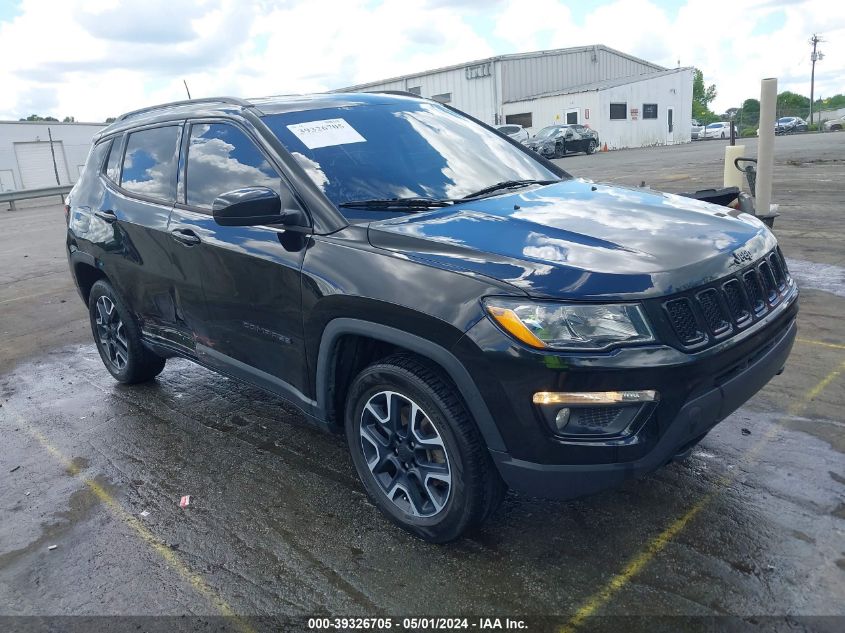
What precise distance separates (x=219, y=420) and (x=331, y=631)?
7.25 ft

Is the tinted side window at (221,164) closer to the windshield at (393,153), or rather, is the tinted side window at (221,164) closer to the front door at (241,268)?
the front door at (241,268)

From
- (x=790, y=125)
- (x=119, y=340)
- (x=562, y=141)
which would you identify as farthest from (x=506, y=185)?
(x=790, y=125)

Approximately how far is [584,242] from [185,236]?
2273mm

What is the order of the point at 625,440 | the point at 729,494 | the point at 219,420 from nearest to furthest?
the point at 625,440 → the point at 729,494 → the point at 219,420

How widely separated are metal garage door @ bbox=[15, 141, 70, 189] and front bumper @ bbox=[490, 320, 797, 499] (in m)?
46.7

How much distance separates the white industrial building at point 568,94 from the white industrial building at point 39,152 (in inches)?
818

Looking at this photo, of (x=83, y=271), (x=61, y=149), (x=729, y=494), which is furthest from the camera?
(x=61, y=149)

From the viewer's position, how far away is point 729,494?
3.17 m

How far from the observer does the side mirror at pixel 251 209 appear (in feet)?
10.1

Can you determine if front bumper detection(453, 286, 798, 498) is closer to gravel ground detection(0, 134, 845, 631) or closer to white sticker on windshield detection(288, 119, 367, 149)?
gravel ground detection(0, 134, 845, 631)

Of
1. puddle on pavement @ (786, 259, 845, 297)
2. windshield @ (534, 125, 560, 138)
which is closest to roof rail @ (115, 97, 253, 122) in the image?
puddle on pavement @ (786, 259, 845, 297)

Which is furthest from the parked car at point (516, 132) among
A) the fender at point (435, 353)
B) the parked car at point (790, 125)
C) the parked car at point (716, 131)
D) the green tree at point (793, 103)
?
the green tree at point (793, 103)

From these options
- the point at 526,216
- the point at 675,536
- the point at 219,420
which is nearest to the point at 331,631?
the point at 675,536

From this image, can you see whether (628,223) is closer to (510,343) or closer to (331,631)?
(510,343)
